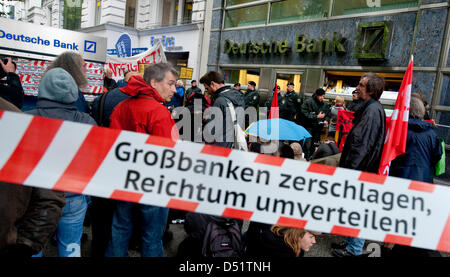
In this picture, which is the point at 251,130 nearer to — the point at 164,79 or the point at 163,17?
the point at 164,79

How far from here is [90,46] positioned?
818 centimetres

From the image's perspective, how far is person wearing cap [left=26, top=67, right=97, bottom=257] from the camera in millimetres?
2104

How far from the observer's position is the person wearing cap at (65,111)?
2.10 m

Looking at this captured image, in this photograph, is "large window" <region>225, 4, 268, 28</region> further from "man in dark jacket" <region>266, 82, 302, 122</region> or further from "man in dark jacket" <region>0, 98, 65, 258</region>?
"man in dark jacket" <region>0, 98, 65, 258</region>

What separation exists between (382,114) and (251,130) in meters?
1.73

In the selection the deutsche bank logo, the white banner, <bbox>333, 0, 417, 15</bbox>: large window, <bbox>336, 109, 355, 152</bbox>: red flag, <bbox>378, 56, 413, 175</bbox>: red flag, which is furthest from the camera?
the white banner

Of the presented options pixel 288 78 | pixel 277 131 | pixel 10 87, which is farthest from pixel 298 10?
pixel 10 87

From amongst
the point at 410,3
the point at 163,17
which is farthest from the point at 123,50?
the point at 410,3

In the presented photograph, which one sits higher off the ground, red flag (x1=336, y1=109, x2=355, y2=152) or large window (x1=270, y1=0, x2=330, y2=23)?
large window (x1=270, y1=0, x2=330, y2=23)

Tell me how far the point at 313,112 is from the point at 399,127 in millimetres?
4609

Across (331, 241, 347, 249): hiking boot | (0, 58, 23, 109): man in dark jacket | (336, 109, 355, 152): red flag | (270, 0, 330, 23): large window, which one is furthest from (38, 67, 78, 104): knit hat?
(270, 0, 330, 23): large window

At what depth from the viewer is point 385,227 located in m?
1.62

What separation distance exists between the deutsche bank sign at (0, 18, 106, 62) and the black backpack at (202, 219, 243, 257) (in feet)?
22.7

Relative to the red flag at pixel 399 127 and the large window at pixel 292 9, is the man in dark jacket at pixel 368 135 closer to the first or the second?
the red flag at pixel 399 127
